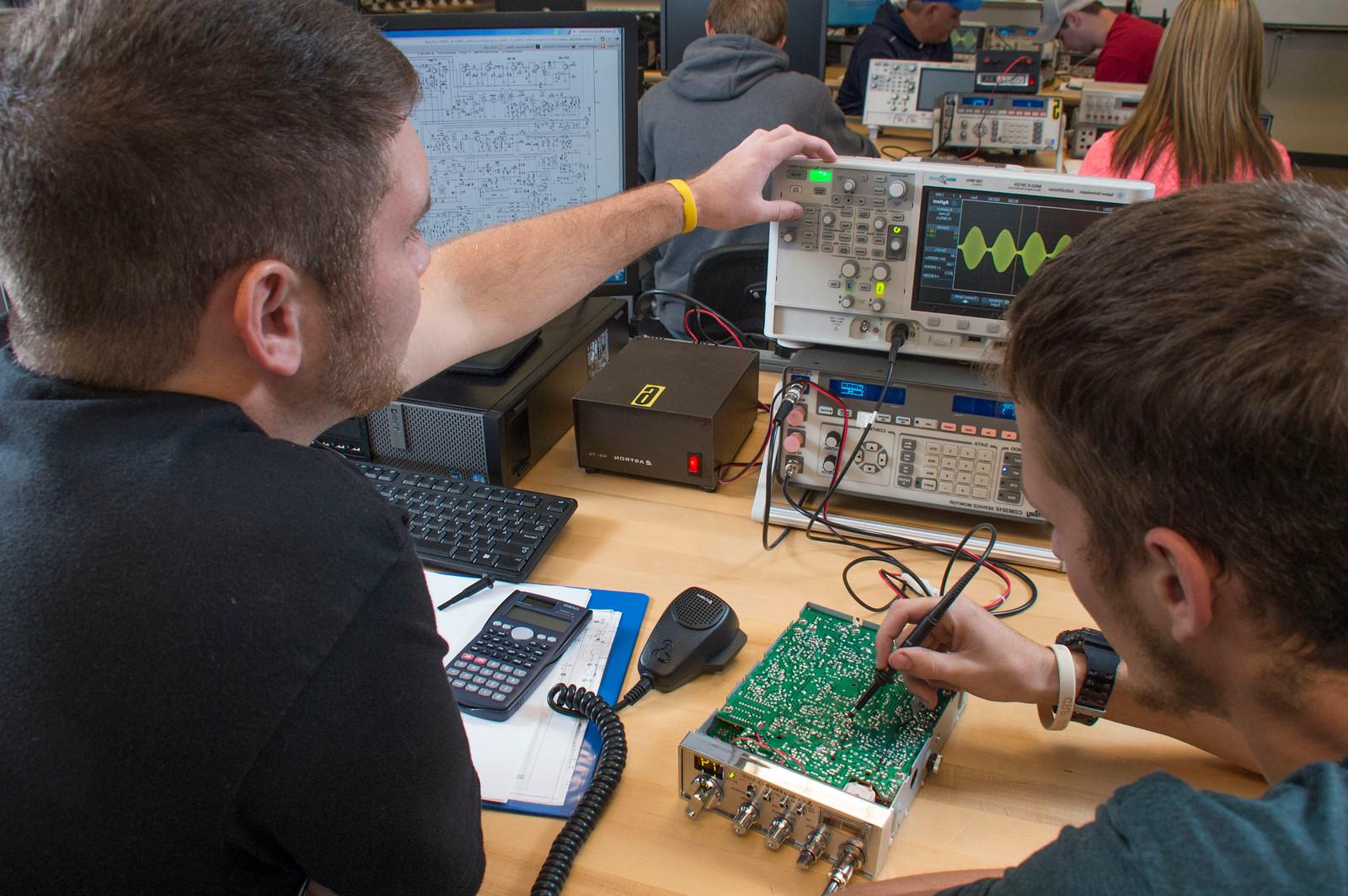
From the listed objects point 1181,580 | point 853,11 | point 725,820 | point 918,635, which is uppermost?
point 853,11

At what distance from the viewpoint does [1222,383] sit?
58 cm

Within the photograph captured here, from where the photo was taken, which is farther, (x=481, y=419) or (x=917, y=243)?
(x=481, y=419)

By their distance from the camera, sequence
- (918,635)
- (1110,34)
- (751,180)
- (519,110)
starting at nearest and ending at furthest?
(918,635), (751,180), (519,110), (1110,34)

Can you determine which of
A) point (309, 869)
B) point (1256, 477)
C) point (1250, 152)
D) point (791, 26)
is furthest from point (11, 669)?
point (791, 26)

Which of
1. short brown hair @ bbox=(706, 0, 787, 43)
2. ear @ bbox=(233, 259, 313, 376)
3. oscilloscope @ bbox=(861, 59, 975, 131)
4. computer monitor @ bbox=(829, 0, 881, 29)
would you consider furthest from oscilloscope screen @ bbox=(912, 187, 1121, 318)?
computer monitor @ bbox=(829, 0, 881, 29)

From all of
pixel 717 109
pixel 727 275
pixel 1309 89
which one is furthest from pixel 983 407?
pixel 1309 89

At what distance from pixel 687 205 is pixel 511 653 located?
75 cm

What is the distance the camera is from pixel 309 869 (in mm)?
749

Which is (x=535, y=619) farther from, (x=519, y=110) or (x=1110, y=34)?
(x=1110, y=34)

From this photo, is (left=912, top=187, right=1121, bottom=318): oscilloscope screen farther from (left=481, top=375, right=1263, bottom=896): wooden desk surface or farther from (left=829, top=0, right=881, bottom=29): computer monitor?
(left=829, top=0, right=881, bottom=29): computer monitor

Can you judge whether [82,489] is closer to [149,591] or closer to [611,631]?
[149,591]

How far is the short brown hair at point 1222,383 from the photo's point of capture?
574 mm

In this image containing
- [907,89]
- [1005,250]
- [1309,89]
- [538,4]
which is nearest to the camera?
[1005,250]

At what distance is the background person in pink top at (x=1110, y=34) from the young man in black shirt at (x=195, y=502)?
17.3ft
